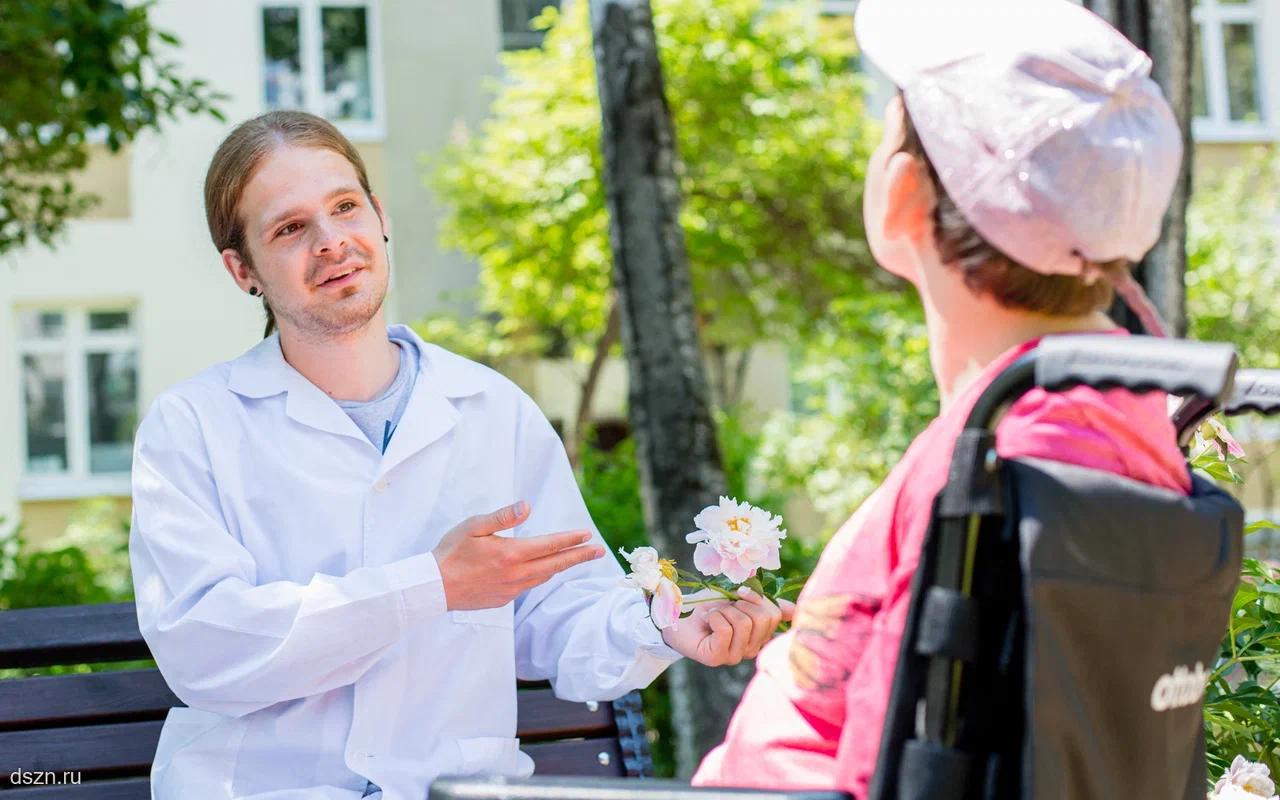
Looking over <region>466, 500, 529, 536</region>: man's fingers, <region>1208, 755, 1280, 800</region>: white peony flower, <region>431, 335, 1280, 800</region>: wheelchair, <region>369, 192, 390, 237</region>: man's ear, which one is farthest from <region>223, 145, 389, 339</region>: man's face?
<region>1208, 755, 1280, 800</region>: white peony flower

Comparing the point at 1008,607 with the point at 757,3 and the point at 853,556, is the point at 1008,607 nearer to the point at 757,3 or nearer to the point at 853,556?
the point at 853,556

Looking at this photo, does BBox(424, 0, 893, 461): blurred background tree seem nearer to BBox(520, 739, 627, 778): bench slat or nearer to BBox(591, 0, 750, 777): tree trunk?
BBox(591, 0, 750, 777): tree trunk

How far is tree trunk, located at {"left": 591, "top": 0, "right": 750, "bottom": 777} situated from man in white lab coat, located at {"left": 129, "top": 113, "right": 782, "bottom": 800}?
2059mm

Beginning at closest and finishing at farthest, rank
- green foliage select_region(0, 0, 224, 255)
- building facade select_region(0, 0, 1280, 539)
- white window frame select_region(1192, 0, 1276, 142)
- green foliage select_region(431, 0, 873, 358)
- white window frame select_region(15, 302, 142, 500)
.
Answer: green foliage select_region(0, 0, 224, 255), green foliage select_region(431, 0, 873, 358), building facade select_region(0, 0, 1280, 539), white window frame select_region(15, 302, 142, 500), white window frame select_region(1192, 0, 1276, 142)

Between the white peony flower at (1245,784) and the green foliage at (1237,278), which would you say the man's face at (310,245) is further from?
the green foliage at (1237,278)

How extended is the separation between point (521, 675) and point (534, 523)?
29 cm

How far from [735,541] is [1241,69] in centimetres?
1688

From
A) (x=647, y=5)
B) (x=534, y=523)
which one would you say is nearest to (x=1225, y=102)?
(x=647, y=5)

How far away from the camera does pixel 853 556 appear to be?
1.32m

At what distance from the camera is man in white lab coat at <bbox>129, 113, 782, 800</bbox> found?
6.40ft

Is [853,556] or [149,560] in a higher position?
[853,556]

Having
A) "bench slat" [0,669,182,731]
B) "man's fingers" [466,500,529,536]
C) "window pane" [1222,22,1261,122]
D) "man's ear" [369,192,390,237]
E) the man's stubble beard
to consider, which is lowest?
"bench slat" [0,669,182,731]

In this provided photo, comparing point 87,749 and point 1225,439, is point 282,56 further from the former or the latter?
point 1225,439

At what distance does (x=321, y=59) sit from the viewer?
48.1ft
